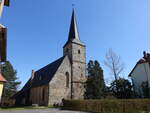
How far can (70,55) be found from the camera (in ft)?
115

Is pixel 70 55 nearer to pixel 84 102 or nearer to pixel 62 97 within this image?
pixel 62 97

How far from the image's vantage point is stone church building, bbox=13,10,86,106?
30.8m

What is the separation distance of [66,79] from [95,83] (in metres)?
5.91

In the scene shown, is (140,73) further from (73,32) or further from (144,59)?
(73,32)

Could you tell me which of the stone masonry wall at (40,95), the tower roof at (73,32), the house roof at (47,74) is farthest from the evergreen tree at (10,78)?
the tower roof at (73,32)

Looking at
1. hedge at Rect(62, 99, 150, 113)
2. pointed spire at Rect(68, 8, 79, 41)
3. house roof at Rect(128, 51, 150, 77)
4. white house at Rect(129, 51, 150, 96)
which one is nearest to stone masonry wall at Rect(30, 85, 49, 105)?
hedge at Rect(62, 99, 150, 113)

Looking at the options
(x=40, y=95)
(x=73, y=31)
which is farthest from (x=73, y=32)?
(x=40, y=95)

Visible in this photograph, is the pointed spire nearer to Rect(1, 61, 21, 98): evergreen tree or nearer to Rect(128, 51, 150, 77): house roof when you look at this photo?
Rect(128, 51, 150, 77): house roof

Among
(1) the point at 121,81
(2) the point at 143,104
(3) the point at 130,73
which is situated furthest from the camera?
(3) the point at 130,73

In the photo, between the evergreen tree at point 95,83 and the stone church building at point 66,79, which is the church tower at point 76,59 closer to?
the stone church building at point 66,79

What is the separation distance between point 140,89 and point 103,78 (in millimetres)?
7391

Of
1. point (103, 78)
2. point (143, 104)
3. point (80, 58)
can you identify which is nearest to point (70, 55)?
point (80, 58)

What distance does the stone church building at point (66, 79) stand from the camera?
3077 cm

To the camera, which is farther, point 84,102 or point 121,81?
point 121,81
